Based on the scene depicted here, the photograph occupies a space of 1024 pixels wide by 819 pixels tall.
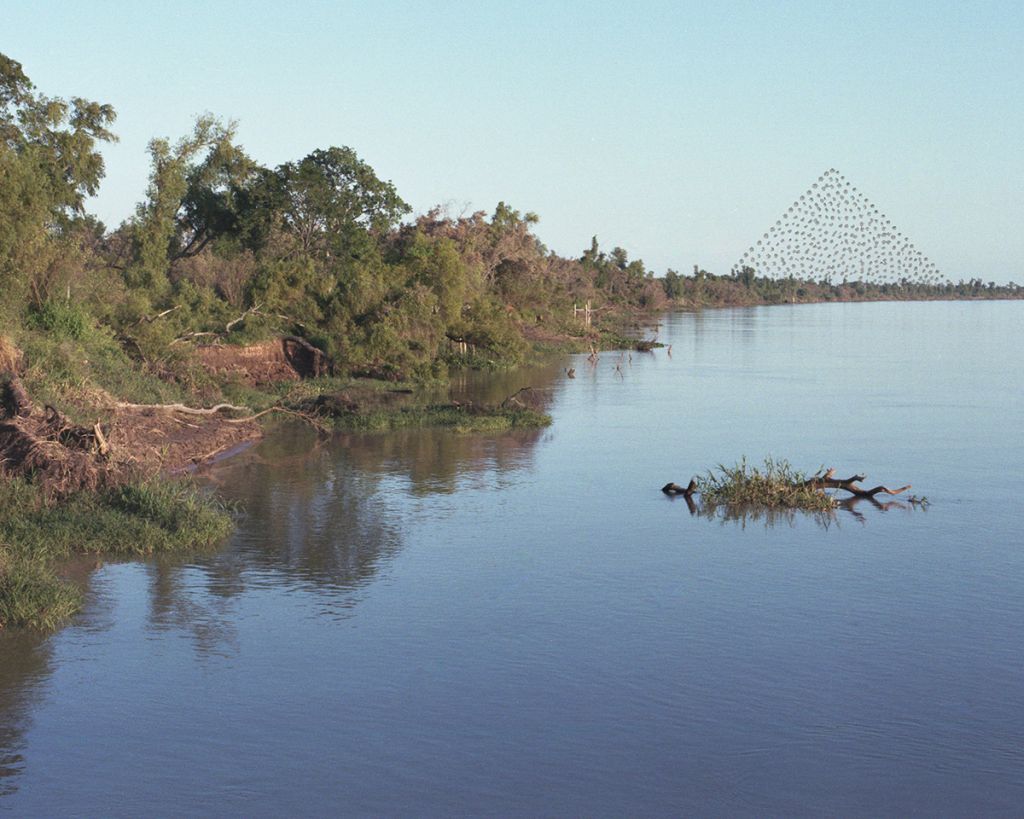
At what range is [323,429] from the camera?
33375 mm

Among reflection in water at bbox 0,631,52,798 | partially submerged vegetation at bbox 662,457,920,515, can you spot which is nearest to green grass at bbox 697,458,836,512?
partially submerged vegetation at bbox 662,457,920,515

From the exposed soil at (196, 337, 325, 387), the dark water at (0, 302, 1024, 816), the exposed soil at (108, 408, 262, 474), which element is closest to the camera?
the dark water at (0, 302, 1024, 816)

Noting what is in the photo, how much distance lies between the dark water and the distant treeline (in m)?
9.09

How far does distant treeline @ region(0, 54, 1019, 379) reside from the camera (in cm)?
3334

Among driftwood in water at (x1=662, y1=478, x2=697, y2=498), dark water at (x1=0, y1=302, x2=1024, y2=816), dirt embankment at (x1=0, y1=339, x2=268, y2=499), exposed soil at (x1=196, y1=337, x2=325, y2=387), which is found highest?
exposed soil at (x1=196, y1=337, x2=325, y2=387)

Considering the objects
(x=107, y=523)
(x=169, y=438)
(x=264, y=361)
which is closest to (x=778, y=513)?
(x=107, y=523)

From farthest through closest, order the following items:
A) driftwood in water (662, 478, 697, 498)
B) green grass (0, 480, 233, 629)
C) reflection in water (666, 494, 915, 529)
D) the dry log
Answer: the dry log, driftwood in water (662, 478, 697, 498), reflection in water (666, 494, 915, 529), green grass (0, 480, 233, 629)

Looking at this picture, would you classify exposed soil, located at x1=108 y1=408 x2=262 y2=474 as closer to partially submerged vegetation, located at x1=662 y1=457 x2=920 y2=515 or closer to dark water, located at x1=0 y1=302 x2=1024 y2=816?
dark water, located at x1=0 y1=302 x2=1024 y2=816

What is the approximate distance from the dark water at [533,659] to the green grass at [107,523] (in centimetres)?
72

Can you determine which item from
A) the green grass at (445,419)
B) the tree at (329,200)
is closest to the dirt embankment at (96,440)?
the green grass at (445,419)

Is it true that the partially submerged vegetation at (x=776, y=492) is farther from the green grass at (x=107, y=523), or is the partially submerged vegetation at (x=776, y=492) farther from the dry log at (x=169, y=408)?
the dry log at (x=169, y=408)

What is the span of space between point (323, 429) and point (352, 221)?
94.7 feet

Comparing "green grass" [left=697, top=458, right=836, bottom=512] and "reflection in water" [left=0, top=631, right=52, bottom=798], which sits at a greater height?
"green grass" [left=697, top=458, right=836, bottom=512]

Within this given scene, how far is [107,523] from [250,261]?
30049mm
